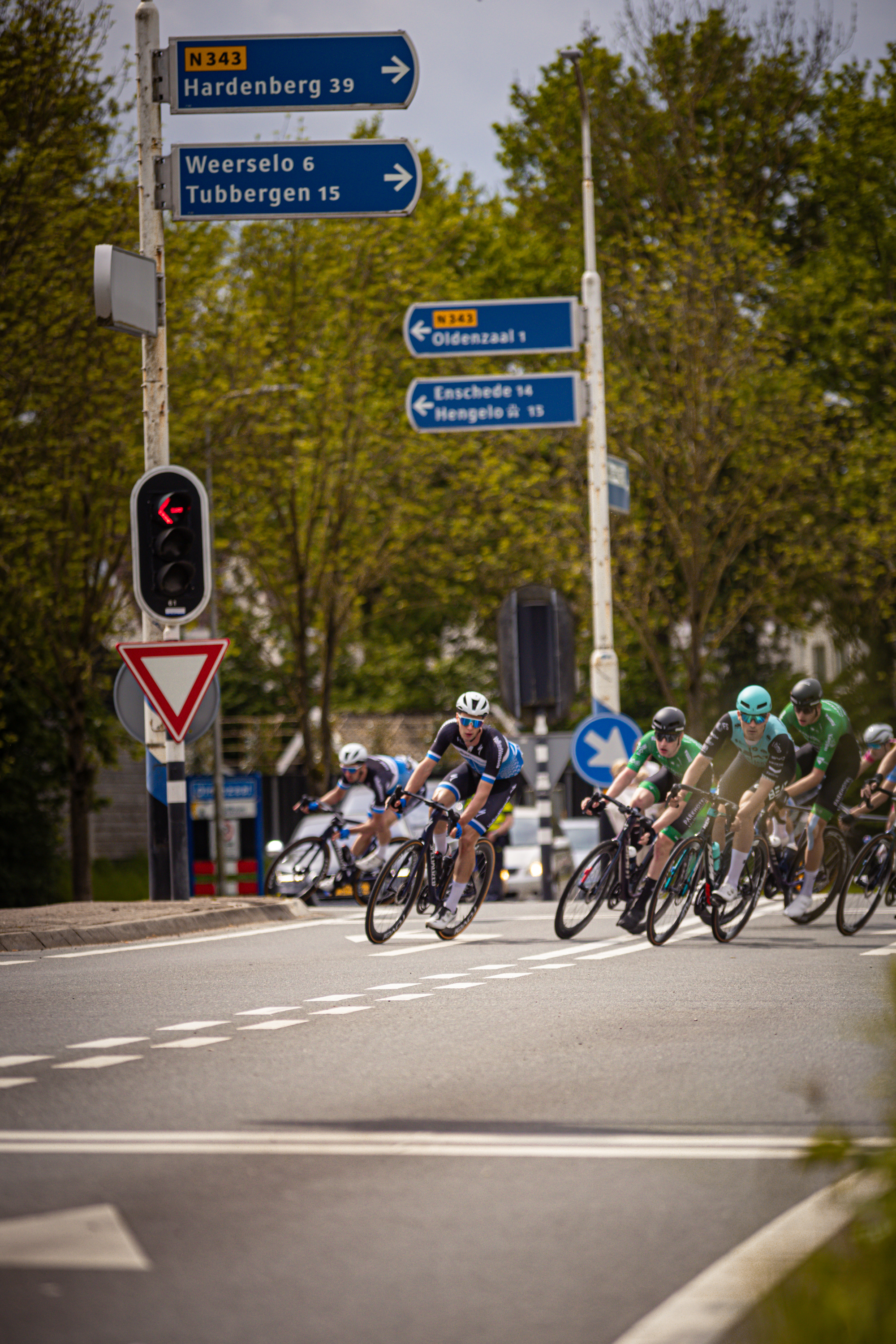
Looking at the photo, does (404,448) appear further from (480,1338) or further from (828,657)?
(480,1338)

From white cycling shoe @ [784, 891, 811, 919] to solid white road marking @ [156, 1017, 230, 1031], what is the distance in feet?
23.9

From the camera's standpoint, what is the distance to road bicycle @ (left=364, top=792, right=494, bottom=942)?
537 inches

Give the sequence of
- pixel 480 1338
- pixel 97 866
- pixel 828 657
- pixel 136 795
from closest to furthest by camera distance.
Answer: pixel 480 1338, pixel 97 866, pixel 136 795, pixel 828 657

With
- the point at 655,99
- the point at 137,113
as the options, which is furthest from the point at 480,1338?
the point at 655,99

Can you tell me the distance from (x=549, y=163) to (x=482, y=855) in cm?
2598

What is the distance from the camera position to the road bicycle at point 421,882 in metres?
13.6

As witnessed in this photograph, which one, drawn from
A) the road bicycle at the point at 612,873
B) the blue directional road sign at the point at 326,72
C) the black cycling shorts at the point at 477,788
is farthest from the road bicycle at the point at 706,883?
the blue directional road sign at the point at 326,72

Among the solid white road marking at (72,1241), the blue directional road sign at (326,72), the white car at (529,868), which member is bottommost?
the white car at (529,868)

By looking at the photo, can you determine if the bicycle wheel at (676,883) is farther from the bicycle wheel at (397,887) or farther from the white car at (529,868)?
the white car at (529,868)

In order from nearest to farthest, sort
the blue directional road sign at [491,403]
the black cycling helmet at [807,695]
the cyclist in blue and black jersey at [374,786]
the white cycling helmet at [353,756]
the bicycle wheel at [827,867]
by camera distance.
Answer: the black cycling helmet at [807,695] → the bicycle wheel at [827,867] → the cyclist in blue and black jersey at [374,786] → the white cycling helmet at [353,756] → the blue directional road sign at [491,403]

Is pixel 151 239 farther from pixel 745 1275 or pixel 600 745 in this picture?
pixel 745 1275

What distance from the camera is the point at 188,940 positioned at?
14391 mm

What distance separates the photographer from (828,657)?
50.6 metres

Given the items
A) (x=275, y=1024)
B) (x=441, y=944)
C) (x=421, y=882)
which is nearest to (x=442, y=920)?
(x=441, y=944)
